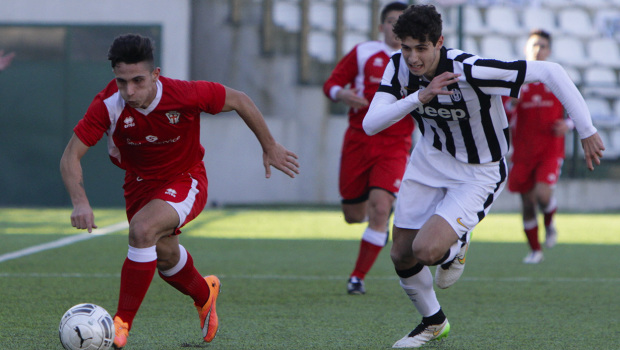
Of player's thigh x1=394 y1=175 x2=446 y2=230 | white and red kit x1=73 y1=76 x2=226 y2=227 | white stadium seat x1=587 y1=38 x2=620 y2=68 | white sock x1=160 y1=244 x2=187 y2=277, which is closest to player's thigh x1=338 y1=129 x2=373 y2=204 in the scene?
player's thigh x1=394 y1=175 x2=446 y2=230

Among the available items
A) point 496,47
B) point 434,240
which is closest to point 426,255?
point 434,240

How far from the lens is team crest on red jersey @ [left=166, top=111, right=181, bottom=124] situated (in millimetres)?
4199

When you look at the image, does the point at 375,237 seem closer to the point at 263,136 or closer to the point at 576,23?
the point at 263,136

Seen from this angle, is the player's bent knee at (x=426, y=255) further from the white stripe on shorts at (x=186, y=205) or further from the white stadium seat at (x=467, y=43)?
the white stadium seat at (x=467, y=43)

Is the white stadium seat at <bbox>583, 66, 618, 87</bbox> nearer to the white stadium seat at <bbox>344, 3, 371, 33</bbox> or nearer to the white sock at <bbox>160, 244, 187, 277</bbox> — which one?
the white stadium seat at <bbox>344, 3, 371, 33</bbox>

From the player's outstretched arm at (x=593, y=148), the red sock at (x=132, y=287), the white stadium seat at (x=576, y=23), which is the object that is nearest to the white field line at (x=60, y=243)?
the red sock at (x=132, y=287)

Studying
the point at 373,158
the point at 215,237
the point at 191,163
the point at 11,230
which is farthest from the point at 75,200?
the point at 11,230

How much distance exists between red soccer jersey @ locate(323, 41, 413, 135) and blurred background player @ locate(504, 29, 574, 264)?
85.6 inches

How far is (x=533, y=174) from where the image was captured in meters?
8.50

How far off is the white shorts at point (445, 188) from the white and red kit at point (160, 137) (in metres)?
1.05

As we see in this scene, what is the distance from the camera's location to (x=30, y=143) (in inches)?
629

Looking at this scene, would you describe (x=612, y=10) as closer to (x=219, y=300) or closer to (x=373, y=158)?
(x=373, y=158)

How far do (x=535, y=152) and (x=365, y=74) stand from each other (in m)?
2.57

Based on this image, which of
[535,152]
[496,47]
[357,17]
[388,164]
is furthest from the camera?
[496,47]
